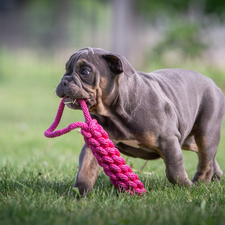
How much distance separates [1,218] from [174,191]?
1559 millimetres

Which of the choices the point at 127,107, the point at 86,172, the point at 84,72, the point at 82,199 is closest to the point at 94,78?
the point at 84,72

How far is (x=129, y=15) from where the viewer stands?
53.0 ft

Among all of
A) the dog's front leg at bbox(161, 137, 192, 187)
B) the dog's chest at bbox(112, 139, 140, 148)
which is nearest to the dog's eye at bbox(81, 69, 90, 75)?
the dog's chest at bbox(112, 139, 140, 148)

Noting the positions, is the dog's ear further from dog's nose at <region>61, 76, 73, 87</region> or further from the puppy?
dog's nose at <region>61, 76, 73, 87</region>

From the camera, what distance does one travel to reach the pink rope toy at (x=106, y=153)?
122 inches

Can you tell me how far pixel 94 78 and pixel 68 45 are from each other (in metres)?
21.1

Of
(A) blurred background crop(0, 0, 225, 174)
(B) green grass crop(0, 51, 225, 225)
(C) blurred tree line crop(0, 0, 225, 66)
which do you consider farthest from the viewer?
(C) blurred tree line crop(0, 0, 225, 66)

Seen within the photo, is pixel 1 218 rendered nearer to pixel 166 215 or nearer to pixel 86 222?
pixel 86 222

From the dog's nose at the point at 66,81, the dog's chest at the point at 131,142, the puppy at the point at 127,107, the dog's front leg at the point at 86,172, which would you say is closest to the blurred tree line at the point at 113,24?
the puppy at the point at 127,107

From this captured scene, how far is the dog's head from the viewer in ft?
10.1

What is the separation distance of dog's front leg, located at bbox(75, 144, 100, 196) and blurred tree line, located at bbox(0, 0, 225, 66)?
39.0ft

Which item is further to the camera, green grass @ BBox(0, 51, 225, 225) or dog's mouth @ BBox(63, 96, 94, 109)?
dog's mouth @ BBox(63, 96, 94, 109)

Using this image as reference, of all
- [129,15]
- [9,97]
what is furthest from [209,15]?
[9,97]

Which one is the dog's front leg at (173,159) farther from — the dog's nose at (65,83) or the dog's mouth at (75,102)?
the dog's nose at (65,83)
